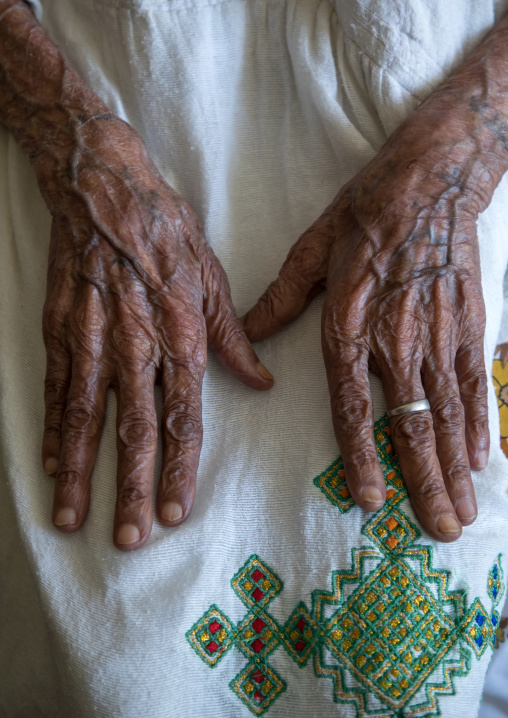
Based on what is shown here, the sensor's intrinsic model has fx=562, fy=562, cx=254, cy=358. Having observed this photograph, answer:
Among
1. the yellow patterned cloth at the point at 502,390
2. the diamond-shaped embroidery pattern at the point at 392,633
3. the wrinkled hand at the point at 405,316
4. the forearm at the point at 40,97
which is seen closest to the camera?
the diamond-shaped embroidery pattern at the point at 392,633

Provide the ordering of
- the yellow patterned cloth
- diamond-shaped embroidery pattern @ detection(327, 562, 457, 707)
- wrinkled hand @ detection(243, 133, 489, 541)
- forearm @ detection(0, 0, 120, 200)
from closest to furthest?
diamond-shaped embroidery pattern @ detection(327, 562, 457, 707)
wrinkled hand @ detection(243, 133, 489, 541)
forearm @ detection(0, 0, 120, 200)
the yellow patterned cloth

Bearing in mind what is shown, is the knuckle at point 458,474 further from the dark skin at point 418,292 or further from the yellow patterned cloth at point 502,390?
the yellow patterned cloth at point 502,390

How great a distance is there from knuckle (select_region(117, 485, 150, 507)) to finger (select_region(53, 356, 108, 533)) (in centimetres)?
7

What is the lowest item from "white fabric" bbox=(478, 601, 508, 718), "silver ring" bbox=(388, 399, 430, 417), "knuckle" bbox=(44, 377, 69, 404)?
"white fabric" bbox=(478, 601, 508, 718)

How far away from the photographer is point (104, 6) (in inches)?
44.3

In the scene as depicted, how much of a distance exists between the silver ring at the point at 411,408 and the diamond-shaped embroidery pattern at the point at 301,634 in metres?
0.33

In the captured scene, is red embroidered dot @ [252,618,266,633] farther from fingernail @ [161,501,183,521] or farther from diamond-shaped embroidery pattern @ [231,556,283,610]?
fingernail @ [161,501,183,521]

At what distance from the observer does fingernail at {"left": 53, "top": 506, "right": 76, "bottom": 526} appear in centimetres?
88

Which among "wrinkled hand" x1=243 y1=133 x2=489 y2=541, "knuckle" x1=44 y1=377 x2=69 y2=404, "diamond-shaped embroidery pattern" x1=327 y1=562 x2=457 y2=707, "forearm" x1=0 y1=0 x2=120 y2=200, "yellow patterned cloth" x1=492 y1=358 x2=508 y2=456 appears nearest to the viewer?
"diamond-shaped embroidery pattern" x1=327 y1=562 x2=457 y2=707

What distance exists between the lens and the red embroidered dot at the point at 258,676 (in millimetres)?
832

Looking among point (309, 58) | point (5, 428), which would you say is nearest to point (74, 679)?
point (5, 428)

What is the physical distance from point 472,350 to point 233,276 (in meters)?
0.48

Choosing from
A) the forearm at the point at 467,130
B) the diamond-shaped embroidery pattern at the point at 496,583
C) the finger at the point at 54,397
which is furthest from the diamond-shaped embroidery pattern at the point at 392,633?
the forearm at the point at 467,130

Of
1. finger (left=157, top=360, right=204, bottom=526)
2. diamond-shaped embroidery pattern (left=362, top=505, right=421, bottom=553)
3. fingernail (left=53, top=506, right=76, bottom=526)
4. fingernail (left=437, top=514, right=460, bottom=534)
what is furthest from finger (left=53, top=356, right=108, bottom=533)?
fingernail (left=437, top=514, right=460, bottom=534)
